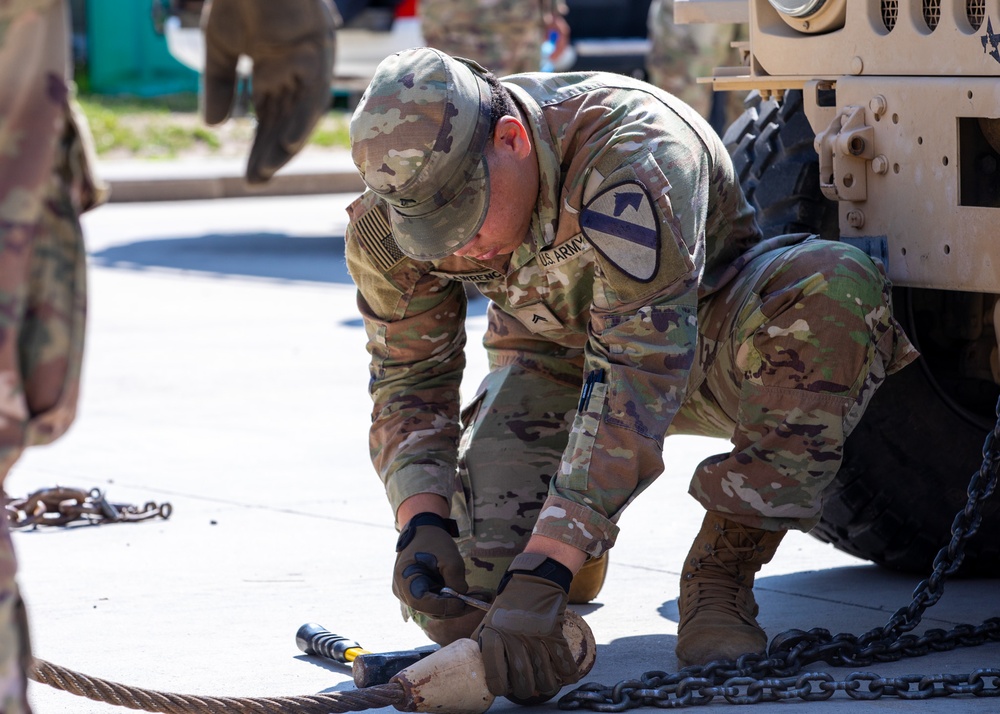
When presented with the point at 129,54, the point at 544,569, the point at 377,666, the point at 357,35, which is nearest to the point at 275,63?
the point at 377,666

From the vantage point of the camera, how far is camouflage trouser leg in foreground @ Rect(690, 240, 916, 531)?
2924 millimetres

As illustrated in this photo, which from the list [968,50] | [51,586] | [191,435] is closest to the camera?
[968,50]

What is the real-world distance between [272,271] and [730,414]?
5.69 meters

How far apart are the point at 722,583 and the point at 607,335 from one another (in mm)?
549

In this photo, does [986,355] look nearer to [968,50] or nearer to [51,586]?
[968,50]

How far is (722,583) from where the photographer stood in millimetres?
3010

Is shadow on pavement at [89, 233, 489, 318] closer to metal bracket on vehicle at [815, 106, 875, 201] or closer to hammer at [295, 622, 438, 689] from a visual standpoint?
metal bracket on vehicle at [815, 106, 875, 201]

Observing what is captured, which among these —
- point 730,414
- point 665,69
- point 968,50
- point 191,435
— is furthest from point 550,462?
point 665,69

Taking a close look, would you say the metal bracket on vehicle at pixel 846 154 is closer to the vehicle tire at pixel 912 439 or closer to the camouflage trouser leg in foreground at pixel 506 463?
the vehicle tire at pixel 912 439

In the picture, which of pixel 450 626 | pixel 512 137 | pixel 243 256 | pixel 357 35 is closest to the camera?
pixel 512 137

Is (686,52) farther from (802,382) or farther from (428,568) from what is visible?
(428,568)

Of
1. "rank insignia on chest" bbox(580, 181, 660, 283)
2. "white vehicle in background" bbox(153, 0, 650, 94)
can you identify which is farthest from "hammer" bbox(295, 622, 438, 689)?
"white vehicle in background" bbox(153, 0, 650, 94)

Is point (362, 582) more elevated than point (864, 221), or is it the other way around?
point (864, 221)

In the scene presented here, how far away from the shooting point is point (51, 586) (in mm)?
3521
